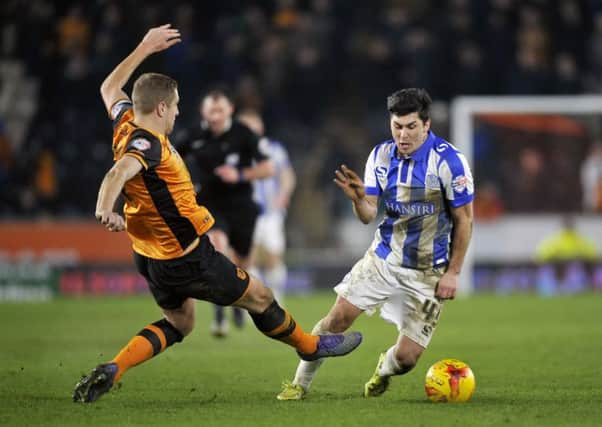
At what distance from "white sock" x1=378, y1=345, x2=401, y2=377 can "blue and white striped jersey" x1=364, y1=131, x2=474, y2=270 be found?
550mm

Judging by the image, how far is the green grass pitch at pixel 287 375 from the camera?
249 inches

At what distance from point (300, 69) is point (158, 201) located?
12759 mm

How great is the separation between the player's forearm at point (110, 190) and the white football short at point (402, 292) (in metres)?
1.60

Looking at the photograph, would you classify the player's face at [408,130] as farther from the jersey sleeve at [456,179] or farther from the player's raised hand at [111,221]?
the player's raised hand at [111,221]

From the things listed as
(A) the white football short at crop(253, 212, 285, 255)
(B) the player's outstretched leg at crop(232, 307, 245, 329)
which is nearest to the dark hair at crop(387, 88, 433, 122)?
(B) the player's outstretched leg at crop(232, 307, 245, 329)

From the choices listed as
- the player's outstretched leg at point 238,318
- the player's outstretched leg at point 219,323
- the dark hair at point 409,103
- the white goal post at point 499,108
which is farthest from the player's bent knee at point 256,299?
the white goal post at point 499,108

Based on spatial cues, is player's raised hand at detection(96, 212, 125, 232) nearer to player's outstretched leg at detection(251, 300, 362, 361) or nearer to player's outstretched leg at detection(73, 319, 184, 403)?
player's outstretched leg at detection(73, 319, 184, 403)

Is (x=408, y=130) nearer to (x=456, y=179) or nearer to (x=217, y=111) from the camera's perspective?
(x=456, y=179)

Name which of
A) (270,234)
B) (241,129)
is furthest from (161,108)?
(270,234)

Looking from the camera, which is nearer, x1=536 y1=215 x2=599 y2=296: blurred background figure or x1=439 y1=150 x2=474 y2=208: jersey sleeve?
x1=439 y1=150 x2=474 y2=208: jersey sleeve

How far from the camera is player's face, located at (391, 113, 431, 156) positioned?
690cm

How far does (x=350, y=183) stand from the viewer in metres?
6.53

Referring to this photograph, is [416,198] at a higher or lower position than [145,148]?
lower

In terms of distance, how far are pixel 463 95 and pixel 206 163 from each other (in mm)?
9204
